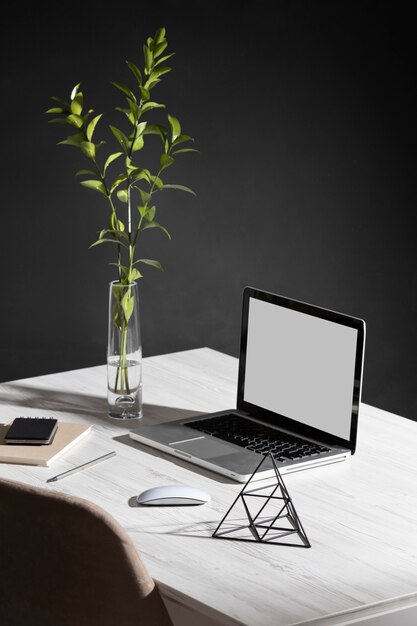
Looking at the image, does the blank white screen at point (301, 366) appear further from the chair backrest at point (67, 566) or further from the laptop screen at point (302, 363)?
the chair backrest at point (67, 566)

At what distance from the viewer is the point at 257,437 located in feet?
7.45

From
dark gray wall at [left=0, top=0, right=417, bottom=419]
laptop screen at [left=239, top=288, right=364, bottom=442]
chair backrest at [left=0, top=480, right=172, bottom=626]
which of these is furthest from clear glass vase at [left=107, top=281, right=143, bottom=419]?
dark gray wall at [left=0, top=0, right=417, bottom=419]

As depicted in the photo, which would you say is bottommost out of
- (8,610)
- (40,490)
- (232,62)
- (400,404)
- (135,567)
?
(400,404)

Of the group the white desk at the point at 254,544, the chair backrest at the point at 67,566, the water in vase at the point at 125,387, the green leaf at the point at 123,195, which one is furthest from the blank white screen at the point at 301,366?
the chair backrest at the point at 67,566

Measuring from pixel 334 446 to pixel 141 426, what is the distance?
0.43 meters

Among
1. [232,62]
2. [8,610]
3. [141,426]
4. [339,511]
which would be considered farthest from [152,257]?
[8,610]

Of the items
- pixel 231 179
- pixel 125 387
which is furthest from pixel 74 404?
pixel 231 179

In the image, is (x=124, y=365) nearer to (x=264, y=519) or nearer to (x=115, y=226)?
(x=115, y=226)

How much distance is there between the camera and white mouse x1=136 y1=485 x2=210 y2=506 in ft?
6.33

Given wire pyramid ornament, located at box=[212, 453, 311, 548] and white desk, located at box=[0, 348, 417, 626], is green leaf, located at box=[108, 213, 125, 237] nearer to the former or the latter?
white desk, located at box=[0, 348, 417, 626]

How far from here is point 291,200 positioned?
4.08 meters

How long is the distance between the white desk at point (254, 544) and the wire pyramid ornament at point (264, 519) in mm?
20

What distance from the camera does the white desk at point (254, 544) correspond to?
5.25 feet

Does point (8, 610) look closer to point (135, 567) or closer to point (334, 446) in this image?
point (135, 567)
